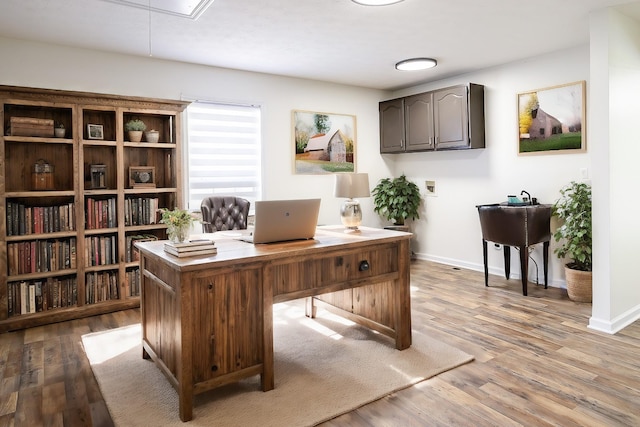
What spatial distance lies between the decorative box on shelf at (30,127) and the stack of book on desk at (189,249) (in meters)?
2.14

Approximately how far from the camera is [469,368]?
8.72 feet

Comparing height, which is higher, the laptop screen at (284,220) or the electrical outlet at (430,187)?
the electrical outlet at (430,187)

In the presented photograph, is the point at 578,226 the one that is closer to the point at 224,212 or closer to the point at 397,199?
the point at 397,199

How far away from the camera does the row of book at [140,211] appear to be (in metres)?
4.03

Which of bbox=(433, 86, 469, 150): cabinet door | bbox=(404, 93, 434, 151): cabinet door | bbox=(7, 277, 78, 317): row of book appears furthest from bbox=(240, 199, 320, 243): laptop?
bbox=(404, 93, 434, 151): cabinet door

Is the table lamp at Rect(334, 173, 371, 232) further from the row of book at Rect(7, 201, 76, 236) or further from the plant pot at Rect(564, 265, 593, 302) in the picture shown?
the row of book at Rect(7, 201, 76, 236)

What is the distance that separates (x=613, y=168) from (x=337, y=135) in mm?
3257

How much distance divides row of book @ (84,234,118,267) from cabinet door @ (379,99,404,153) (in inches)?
143

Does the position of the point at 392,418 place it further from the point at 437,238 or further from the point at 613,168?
the point at 437,238

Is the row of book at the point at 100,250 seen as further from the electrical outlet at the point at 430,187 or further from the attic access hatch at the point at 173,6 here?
the electrical outlet at the point at 430,187

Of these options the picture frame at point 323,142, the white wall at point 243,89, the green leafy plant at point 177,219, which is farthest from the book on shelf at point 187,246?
the picture frame at point 323,142

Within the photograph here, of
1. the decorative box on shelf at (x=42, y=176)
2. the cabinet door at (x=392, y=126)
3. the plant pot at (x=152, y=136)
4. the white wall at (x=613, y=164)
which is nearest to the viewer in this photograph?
the white wall at (x=613, y=164)

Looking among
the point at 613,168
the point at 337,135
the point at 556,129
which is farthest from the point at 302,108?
the point at 613,168

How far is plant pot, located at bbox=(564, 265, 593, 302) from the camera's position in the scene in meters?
3.90
